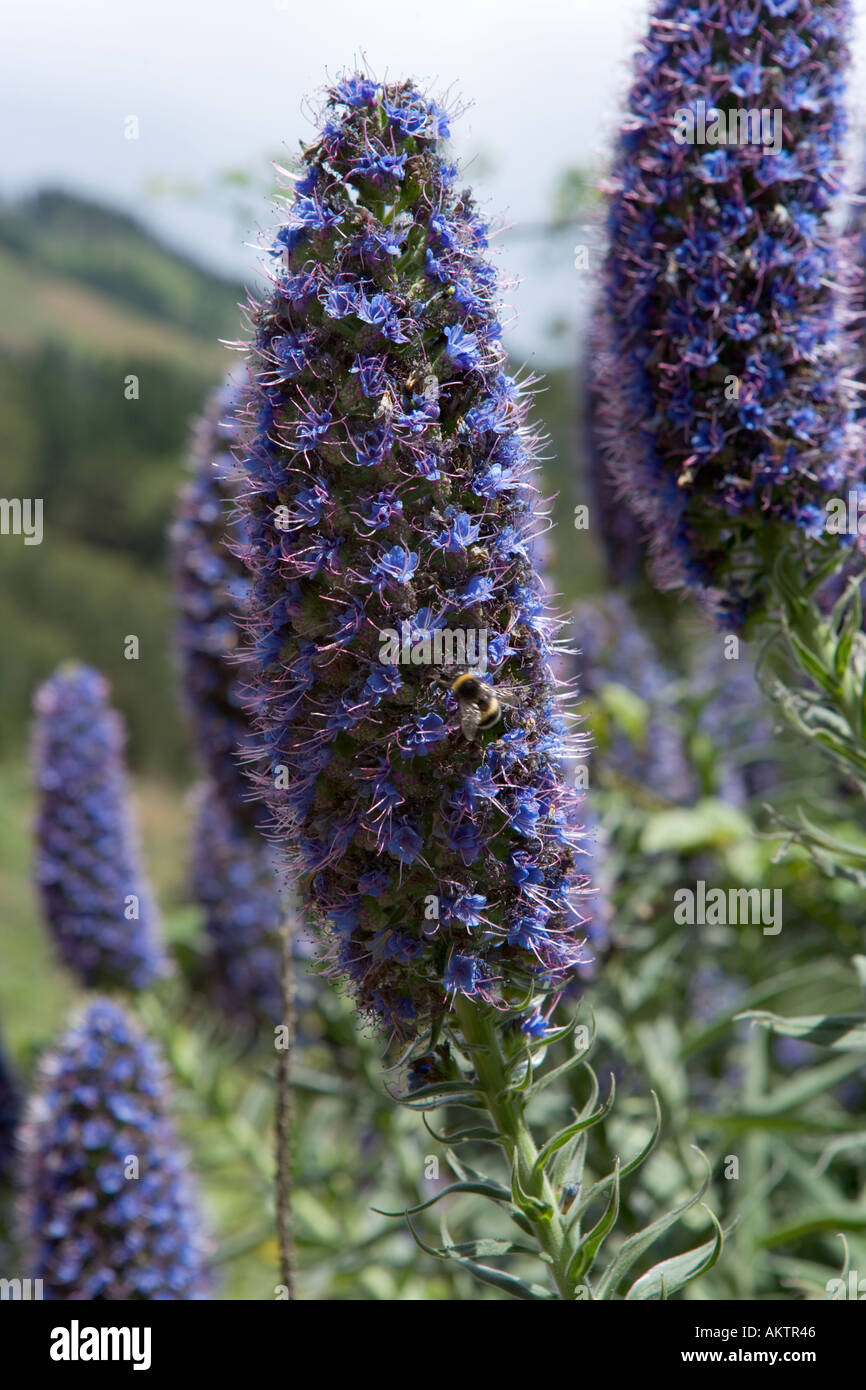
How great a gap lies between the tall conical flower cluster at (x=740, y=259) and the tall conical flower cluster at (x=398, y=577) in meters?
0.78

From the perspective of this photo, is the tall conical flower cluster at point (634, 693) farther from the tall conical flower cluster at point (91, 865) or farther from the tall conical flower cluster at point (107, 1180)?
the tall conical flower cluster at point (107, 1180)

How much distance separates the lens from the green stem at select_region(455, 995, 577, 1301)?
7.45ft

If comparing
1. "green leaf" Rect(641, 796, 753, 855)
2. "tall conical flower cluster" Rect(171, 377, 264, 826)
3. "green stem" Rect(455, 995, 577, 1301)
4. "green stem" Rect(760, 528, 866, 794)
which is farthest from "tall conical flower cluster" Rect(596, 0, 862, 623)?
"tall conical flower cluster" Rect(171, 377, 264, 826)

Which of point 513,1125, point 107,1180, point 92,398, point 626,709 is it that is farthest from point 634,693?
point 92,398

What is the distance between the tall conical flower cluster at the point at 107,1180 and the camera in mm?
3641

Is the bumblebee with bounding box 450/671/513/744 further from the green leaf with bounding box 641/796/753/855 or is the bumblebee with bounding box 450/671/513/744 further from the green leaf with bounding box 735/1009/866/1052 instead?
the green leaf with bounding box 641/796/753/855

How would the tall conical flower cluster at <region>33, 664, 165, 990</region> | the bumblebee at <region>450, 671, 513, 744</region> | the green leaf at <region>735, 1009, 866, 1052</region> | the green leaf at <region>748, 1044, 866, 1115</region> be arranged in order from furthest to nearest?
1. the tall conical flower cluster at <region>33, 664, 165, 990</region>
2. the green leaf at <region>748, 1044, 866, 1115</region>
3. the green leaf at <region>735, 1009, 866, 1052</region>
4. the bumblebee at <region>450, 671, 513, 744</region>

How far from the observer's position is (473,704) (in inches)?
84.3

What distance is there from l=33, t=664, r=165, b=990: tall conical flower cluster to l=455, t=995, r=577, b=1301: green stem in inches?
132

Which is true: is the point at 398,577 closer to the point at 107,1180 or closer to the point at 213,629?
the point at 107,1180

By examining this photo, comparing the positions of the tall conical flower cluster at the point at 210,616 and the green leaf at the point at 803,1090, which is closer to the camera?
the green leaf at the point at 803,1090

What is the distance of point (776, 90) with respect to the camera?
9.67 ft

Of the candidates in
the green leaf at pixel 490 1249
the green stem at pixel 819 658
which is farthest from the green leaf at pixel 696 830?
the green leaf at pixel 490 1249
